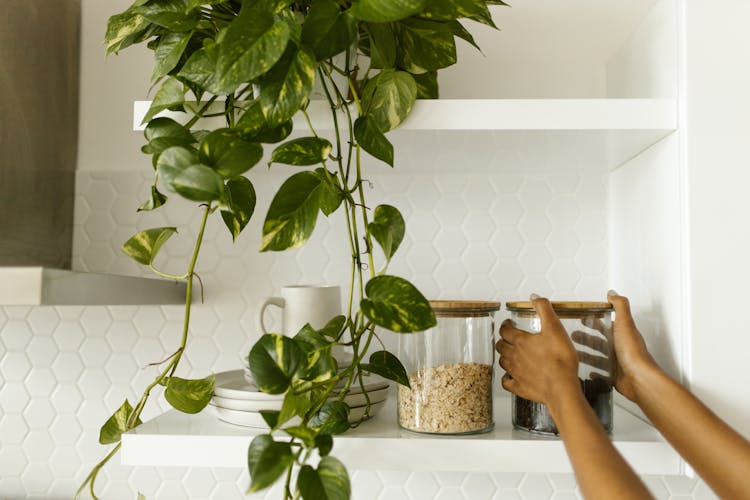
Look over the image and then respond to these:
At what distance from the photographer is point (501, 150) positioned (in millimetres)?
951

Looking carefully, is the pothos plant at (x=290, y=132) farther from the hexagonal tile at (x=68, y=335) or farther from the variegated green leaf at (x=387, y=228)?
the hexagonal tile at (x=68, y=335)

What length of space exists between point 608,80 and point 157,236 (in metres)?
0.87

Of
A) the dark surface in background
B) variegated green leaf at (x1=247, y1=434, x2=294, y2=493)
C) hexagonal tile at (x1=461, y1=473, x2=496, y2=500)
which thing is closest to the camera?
variegated green leaf at (x1=247, y1=434, x2=294, y2=493)

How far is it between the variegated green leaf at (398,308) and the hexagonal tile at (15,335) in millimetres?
837

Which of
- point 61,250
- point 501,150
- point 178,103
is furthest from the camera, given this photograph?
point 61,250

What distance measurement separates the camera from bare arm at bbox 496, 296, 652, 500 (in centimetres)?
62

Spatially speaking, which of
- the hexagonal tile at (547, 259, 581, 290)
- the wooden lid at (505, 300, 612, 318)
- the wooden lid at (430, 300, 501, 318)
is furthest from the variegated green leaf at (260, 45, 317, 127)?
the hexagonal tile at (547, 259, 581, 290)

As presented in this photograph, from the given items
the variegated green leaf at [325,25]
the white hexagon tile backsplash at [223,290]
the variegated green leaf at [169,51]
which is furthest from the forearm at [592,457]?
the variegated green leaf at [169,51]

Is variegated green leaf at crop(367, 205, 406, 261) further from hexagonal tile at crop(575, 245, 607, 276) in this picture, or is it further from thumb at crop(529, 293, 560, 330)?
hexagonal tile at crop(575, 245, 607, 276)

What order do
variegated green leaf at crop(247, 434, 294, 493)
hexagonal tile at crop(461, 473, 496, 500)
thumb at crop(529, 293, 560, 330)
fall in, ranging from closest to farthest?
variegated green leaf at crop(247, 434, 294, 493), thumb at crop(529, 293, 560, 330), hexagonal tile at crop(461, 473, 496, 500)

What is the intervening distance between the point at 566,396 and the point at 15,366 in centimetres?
103

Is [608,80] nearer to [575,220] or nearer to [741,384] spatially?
[575,220]

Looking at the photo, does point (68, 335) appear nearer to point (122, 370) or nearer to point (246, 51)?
point (122, 370)

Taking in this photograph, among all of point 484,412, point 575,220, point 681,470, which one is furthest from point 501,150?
point 681,470
